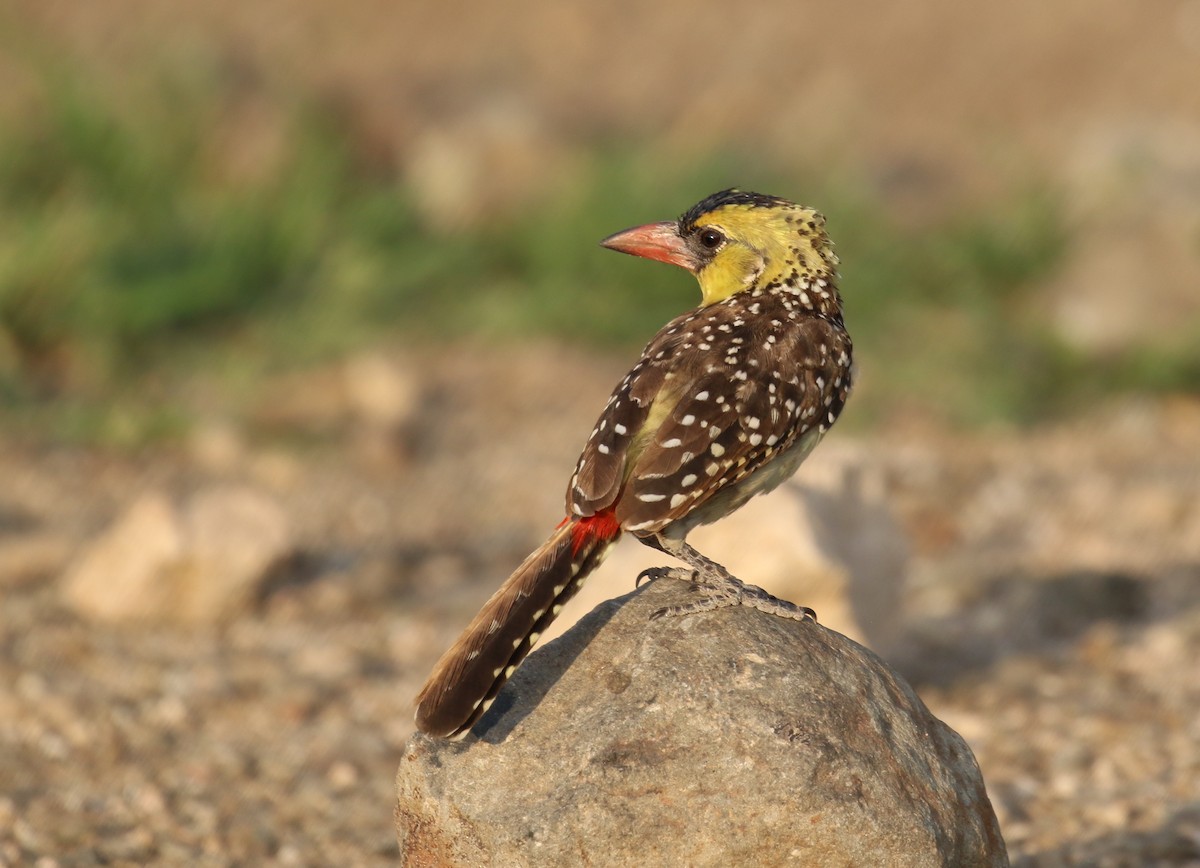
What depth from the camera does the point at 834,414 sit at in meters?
4.84

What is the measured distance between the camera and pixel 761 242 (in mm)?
5055

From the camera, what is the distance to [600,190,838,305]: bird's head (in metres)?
5.04

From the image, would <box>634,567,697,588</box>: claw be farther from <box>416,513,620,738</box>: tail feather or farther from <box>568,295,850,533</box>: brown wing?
<box>416,513,620,738</box>: tail feather

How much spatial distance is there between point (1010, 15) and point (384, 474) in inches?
377

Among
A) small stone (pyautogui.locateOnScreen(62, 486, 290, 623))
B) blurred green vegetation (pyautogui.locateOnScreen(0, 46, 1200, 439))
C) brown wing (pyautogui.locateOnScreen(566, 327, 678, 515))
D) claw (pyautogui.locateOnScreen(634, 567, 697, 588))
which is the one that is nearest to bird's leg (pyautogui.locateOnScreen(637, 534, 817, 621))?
claw (pyautogui.locateOnScreen(634, 567, 697, 588))

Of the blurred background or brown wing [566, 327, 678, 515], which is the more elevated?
the blurred background

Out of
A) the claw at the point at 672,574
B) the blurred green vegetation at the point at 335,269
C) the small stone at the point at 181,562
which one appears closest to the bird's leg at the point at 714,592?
the claw at the point at 672,574

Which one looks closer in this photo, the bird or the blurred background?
the bird

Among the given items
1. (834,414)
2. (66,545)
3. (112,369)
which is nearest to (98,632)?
(66,545)

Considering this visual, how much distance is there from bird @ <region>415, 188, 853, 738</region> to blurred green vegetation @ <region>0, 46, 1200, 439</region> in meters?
5.17

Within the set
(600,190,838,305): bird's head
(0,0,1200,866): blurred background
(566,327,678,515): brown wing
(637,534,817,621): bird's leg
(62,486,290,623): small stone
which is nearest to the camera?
(566,327,678,515): brown wing

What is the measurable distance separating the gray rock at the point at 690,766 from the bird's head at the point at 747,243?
1.10 metres

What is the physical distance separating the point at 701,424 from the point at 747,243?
78 centimetres

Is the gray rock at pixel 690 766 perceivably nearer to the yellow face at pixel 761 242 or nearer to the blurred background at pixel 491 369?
the yellow face at pixel 761 242
